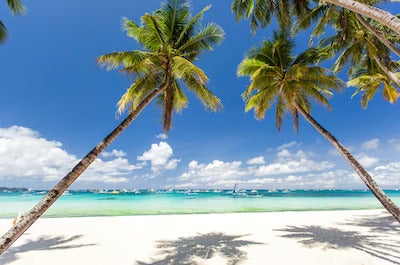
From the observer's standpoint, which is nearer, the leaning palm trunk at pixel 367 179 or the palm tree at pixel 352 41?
the leaning palm trunk at pixel 367 179

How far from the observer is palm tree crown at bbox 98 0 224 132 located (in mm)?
7977

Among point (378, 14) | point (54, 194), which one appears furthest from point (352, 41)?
point (54, 194)

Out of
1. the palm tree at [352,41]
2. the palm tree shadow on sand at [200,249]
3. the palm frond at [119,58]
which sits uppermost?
the palm tree at [352,41]

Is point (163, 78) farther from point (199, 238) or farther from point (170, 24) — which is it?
point (199, 238)

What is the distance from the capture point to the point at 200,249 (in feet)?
25.3

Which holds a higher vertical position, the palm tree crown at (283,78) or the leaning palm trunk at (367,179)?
the palm tree crown at (283,78)

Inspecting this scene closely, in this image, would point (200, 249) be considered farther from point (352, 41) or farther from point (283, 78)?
point (352, 41)

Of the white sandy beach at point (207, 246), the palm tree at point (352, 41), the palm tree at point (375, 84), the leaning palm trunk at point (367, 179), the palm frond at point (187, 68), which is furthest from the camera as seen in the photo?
the palm tree at point (375, 84)

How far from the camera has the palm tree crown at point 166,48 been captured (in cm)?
798

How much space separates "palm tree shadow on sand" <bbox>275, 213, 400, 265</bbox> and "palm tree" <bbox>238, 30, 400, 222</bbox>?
3.61 metres

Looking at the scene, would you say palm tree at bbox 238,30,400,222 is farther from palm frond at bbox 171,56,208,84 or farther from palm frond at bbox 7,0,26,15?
palm frond at bbox 7,0,26,15

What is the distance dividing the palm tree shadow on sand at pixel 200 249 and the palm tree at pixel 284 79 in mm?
4846

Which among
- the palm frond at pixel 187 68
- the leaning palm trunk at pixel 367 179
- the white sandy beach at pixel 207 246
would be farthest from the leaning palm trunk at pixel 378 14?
the white sandy beach at pixel 207 246

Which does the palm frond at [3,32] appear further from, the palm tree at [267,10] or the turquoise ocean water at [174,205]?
the turquoise ocean water at [174,205]
